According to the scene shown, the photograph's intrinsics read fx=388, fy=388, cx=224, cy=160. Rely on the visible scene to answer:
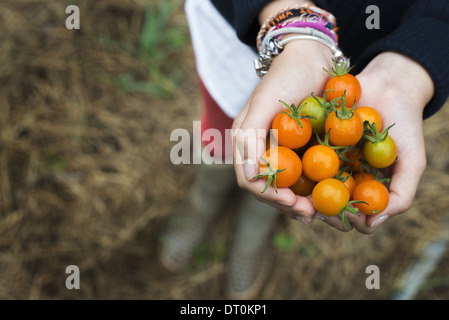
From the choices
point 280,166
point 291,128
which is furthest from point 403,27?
point 280,166

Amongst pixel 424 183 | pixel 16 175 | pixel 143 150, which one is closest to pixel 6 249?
pixel 16 175

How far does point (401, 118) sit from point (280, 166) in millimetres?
499

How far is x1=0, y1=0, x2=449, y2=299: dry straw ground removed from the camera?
2.28m

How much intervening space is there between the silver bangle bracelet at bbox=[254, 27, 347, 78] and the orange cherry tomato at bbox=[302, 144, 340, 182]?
357 mm

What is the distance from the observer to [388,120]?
4.30ft

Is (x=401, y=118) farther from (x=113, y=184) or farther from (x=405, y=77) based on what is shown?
(x=113, y=184)

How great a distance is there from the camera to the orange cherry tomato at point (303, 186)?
4.01ft

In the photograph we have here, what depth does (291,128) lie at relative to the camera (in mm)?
1126

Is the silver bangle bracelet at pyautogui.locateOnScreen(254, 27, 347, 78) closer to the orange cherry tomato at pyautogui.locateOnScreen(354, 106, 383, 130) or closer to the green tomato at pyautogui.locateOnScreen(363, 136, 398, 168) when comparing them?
the orange cherry tomato at pyautogui.locateOnScreen(354, 106, 383, 130)

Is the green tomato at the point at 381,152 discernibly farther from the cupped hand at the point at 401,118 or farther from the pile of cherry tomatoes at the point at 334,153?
the cupped hand at the point at 401,118

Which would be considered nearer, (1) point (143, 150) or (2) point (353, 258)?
(2) point (353, 258)

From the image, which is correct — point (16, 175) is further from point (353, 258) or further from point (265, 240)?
point (353, 258)

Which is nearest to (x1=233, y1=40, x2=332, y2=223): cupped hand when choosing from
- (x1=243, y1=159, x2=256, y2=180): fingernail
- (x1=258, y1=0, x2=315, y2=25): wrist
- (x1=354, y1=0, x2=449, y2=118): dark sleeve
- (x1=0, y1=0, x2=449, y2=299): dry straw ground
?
(x1=243, y1=159, x2=256, y2=180): fingernail

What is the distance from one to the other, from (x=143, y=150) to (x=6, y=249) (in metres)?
0.99
